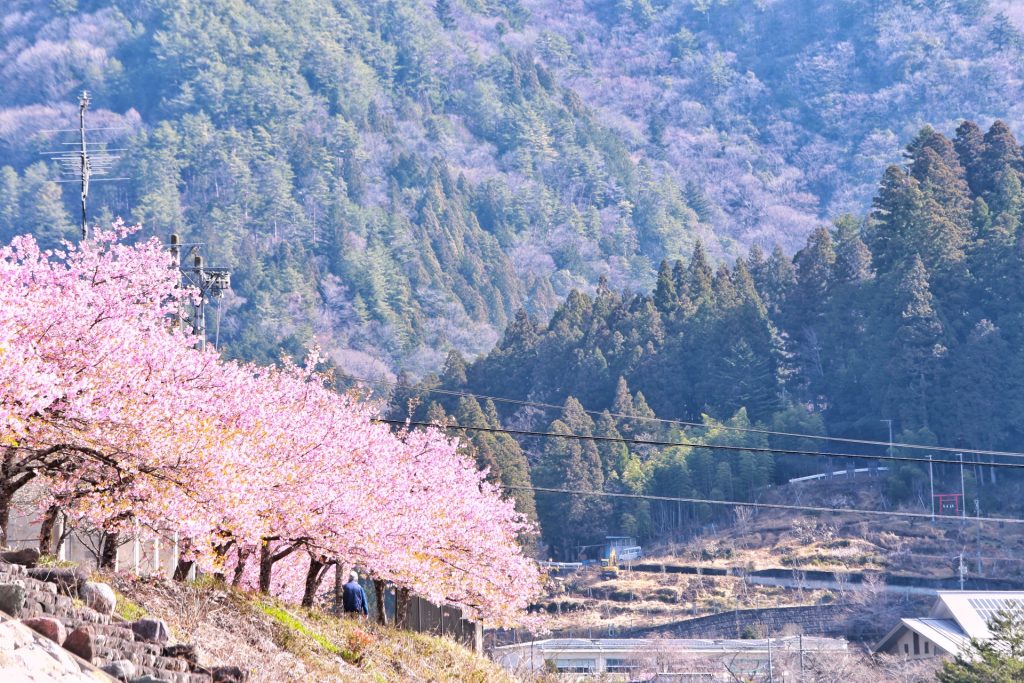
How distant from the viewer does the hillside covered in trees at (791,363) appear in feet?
319

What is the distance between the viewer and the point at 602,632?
85938mm

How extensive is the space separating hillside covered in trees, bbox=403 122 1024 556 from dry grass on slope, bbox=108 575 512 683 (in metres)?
60.3

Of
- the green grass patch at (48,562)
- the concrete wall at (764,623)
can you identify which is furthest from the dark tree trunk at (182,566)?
the concrete wall at (764,623)

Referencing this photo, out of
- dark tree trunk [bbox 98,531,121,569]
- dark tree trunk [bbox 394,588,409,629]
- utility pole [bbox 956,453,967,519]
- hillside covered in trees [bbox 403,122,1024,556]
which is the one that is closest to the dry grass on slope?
dark tree trunk [bbox 98,531,121,569]

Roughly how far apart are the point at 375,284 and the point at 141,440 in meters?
181

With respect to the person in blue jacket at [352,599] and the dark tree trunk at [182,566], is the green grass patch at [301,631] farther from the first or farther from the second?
the person in blue jacket at [352,599]

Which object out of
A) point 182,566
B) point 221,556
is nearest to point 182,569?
point 182,566

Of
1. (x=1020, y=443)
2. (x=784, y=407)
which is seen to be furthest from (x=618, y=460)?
(x=1020, y=443)

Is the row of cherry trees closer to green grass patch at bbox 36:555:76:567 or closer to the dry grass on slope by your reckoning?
the dry grass on slope

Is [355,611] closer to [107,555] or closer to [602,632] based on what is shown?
[107,555]

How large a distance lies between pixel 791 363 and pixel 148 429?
326ft

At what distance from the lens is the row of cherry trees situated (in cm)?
1820

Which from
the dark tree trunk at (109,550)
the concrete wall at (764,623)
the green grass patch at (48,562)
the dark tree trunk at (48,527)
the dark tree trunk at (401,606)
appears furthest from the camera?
the concrete wall at (764,623)

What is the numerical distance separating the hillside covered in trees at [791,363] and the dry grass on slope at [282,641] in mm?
60312
